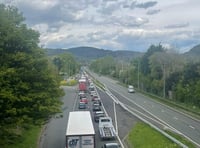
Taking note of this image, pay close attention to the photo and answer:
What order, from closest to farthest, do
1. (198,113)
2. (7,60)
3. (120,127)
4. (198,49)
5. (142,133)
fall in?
(7,60) < (142,133) < (120,127) < (198,113) < (198,49)

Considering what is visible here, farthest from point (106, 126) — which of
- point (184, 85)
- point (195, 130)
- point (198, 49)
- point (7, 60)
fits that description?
point (198, 49)

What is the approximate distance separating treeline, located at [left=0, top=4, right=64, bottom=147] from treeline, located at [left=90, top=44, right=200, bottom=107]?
38.0 meters

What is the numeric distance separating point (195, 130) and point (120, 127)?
27.6 ft

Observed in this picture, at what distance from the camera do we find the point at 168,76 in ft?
272

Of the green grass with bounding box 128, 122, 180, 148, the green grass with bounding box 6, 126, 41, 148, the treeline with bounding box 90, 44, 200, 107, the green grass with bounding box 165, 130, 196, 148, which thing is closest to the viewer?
the green grass with bounding box 165, 130, 196, 148

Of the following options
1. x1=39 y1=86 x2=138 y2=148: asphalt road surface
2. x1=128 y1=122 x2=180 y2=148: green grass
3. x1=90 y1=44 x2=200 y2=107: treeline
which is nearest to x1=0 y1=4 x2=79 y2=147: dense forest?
x1=39 y1=86 x2=138 y2=148: asphalt road surface

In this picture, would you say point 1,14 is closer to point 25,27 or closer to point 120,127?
point 25,27

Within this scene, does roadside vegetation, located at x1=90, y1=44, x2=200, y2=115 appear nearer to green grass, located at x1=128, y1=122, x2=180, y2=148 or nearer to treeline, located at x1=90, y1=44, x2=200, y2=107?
treeline, located at x1=90, y1=44, x2=200, y2=107

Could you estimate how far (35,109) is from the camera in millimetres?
30031

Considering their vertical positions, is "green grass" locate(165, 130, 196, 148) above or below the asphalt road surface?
above

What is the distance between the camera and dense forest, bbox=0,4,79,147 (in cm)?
2781

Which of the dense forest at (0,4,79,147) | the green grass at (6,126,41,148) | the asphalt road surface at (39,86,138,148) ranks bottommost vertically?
the asphalt road surface at (39,86,138,148)

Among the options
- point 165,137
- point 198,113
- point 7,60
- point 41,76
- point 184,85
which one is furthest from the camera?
point 184,85

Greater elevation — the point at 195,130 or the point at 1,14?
the point at 1,14
